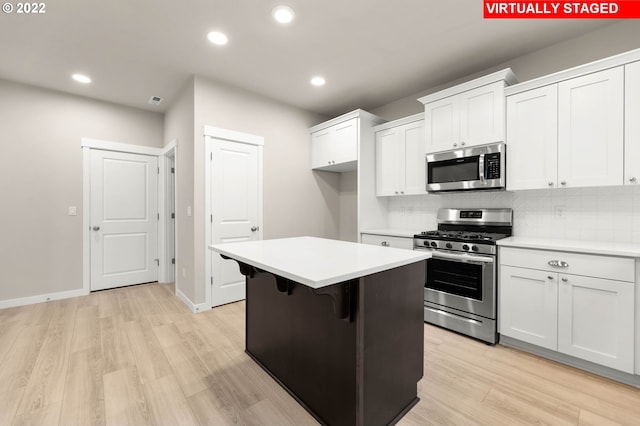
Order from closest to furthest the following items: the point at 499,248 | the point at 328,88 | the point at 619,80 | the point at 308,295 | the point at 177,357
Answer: the point at 308,295, the point at 619,80, the point at 177,357, the point at 499,248, the point at 328,88

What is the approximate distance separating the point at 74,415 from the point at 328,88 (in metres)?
3.79

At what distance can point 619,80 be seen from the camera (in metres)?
2.09

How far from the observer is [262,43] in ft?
8.66

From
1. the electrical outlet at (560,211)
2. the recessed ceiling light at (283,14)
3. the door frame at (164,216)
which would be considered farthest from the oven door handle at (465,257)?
the door frame at (164,216)

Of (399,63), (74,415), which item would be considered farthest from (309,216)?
(74,415)

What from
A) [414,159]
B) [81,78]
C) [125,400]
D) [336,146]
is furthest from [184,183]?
[414,159]

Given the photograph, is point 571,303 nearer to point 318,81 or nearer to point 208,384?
point 208,384

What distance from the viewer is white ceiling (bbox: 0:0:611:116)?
7.22 feet

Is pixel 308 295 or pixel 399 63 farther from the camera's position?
pixel 399 63

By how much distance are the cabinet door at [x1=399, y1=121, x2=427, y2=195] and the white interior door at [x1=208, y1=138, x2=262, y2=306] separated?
1935 millimetres

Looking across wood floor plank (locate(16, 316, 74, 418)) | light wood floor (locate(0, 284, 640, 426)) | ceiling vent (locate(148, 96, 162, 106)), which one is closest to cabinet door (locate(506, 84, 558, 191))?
light wood floor (locate(0, 284, 640, 426))

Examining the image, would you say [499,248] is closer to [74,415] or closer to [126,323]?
[74,415]

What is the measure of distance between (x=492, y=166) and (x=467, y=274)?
106 centimetres

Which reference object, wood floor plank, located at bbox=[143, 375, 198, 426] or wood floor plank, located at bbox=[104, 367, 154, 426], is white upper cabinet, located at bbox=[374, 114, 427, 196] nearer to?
wood floor plank, located at bbox=[143, 375, 198, 426]
